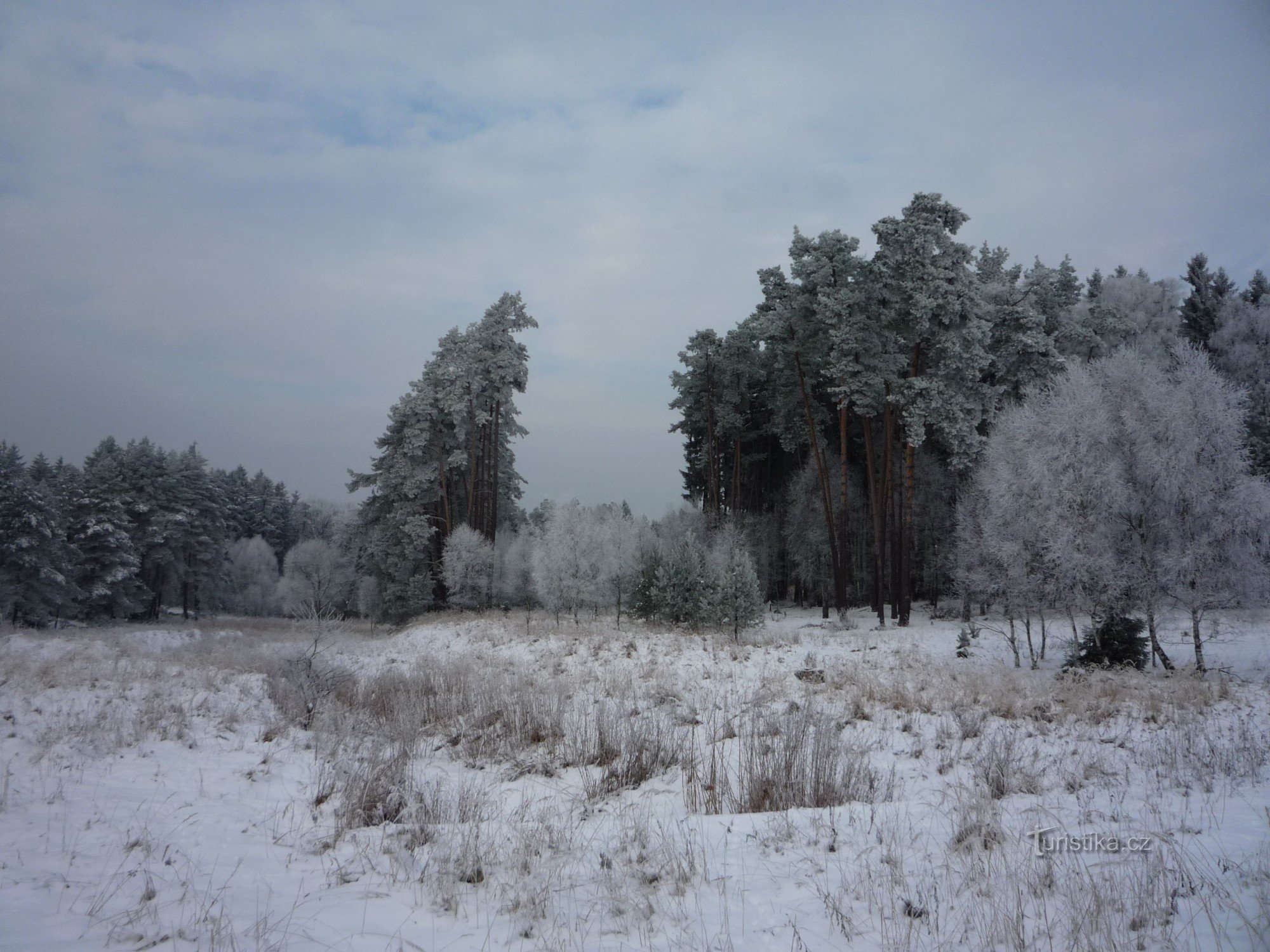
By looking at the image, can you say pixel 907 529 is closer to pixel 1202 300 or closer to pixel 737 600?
pixel 737 600

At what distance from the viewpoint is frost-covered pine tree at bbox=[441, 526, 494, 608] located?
37.9 meters

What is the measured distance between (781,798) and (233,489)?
96.7 meters

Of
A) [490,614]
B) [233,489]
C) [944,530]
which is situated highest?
[233,489]

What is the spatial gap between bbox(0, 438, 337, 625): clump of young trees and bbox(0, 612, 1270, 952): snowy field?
29.5 metres

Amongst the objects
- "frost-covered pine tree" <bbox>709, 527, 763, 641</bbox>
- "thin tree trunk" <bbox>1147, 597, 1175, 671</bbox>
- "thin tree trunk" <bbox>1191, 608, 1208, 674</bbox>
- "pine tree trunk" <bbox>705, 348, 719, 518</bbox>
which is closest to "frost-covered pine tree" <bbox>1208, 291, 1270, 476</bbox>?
"thin tree trunk" <bbox>1191, 608, 1208, 674</bbox>

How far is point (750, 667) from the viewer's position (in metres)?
16.3

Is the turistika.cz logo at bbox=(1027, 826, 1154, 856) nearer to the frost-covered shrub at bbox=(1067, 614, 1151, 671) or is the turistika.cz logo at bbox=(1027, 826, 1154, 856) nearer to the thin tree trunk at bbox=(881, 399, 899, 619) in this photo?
the frost-covered shrub at bbox=(1067, 614, 1151, 671)

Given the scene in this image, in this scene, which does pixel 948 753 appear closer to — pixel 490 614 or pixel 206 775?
pixel 206 775

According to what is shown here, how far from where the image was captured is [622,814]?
6.12 meters

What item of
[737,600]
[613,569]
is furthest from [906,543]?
[613,569]

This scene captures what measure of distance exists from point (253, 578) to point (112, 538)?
110 ft

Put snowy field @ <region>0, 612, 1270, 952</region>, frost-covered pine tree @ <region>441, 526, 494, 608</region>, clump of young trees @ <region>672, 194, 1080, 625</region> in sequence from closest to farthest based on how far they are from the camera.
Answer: snowy field @ <region>0, 612, 1270, 952</region>
clump of young trees @ <region>672, 194, 1080, 625</region>
frost-covered pine tree @ <region>441, 526, 494, 608</region>

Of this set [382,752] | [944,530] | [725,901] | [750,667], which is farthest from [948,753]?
[944,530]

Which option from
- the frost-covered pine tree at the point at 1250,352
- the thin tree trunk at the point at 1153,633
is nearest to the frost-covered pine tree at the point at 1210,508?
the thin tree trunk at the point at 1153,633
